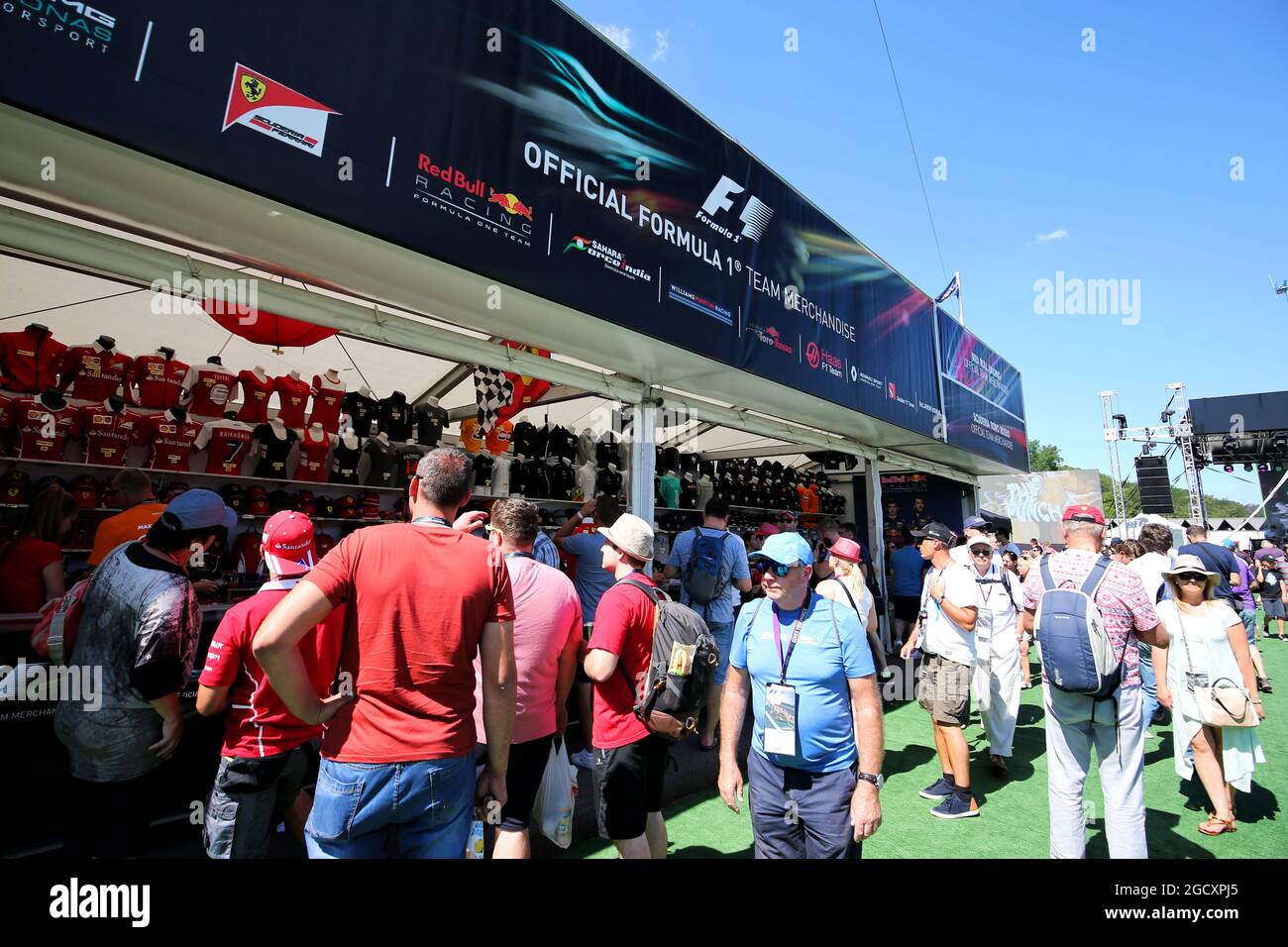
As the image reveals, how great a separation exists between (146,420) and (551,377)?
11.1 feet

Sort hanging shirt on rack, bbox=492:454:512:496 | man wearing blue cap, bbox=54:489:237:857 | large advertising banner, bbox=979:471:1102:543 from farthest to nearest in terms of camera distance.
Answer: large advertising banner, bbox=979:471:1102:543
hanging shirt on rack, bbox=492:454:512:496
man wearing blue cap, bbox=54:489:237:857

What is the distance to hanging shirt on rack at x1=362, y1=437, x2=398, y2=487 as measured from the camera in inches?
226

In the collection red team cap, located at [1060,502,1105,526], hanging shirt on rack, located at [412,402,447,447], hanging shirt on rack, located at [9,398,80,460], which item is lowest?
red team cap, located at [1060,502,1105,526]

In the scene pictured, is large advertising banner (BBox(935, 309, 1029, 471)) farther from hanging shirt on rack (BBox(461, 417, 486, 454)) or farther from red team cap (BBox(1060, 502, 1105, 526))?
hanging shirt on rack (BBox(461, 417, 486, 454))

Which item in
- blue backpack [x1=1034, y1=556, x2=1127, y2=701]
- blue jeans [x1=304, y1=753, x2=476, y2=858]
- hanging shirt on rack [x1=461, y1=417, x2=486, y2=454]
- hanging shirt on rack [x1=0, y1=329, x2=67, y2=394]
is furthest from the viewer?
hanging shirt on rack [x1=461, y1=417, x2=486, y2=454]

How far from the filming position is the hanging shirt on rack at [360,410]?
554 centimetres

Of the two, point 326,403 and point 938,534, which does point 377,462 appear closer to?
point 326,403

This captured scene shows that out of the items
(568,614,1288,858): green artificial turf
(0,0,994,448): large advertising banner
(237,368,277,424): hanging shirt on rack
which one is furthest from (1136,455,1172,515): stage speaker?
(237,368,277,424): hanging shirt on rack

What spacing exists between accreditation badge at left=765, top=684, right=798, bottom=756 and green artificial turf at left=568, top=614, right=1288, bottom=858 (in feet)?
4.47

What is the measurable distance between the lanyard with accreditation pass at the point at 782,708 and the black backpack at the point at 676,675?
0.23 m

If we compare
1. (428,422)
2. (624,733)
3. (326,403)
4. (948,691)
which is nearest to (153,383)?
(326,403)

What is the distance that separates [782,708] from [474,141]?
3.31m

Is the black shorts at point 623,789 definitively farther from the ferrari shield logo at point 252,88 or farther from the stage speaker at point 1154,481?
the stage speaker at point 1154,481

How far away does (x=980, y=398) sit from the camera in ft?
34.8
